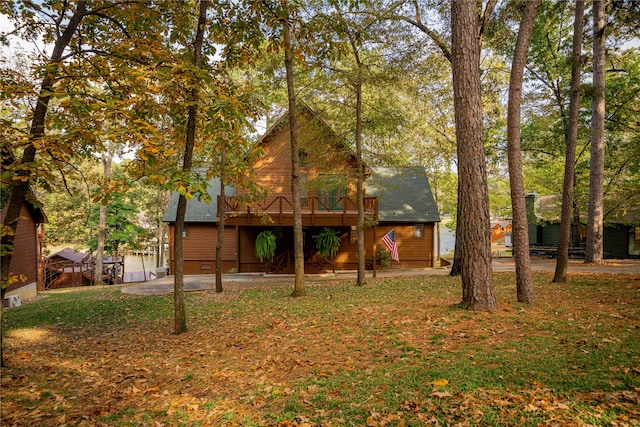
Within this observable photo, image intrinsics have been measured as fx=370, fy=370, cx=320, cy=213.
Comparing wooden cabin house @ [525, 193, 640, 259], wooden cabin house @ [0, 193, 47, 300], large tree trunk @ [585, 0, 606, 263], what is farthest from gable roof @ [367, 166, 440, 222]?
wooden cabin house @ [0, 193, 47, 300]

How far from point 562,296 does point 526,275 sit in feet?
5.93

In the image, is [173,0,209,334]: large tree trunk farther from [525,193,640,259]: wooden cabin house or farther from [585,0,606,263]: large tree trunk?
[525,193,640,259]: wooden cabin house

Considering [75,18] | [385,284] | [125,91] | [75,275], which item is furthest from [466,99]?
[75,275]

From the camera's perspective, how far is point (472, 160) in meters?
6.81

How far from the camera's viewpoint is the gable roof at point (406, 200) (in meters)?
21.3

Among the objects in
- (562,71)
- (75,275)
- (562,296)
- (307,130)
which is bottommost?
(75,275)

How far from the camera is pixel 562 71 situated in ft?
65.6

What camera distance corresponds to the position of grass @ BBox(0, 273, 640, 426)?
4035 mm

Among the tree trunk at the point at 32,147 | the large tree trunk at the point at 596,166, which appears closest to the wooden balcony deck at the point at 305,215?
the large tree trunk at the point at 596,166

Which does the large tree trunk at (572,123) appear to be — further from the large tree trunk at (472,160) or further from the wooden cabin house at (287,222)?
the wooden cabin house at (287,222)

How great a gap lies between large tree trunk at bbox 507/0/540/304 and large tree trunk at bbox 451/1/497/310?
105 cm

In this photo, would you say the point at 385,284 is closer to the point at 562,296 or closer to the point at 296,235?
the point at 296,235

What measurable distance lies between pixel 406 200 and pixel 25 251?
65.9 feet

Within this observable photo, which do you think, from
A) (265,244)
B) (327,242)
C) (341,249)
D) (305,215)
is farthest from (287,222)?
(341,249)
